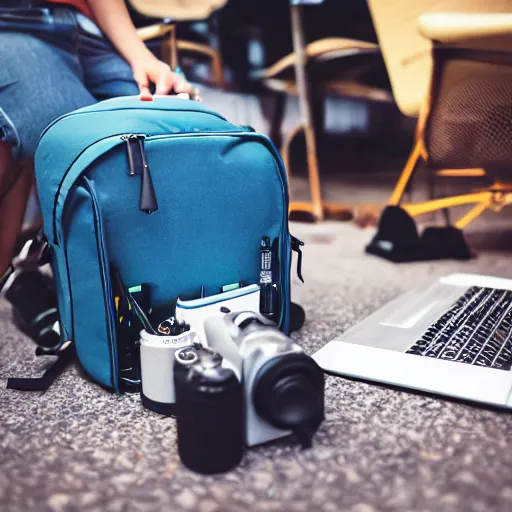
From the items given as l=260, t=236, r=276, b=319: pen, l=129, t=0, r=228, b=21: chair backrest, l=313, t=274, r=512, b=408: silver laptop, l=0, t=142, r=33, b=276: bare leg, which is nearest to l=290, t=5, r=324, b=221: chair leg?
l=129, t=0, r=228, b=21: chair backrest

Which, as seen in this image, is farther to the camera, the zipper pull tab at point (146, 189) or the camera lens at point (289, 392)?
the zipper pull tab at point (146, 189)

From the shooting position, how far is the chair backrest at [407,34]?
5.43ft

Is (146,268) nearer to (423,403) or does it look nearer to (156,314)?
(156,314)

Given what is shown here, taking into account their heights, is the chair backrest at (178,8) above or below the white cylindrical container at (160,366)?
above

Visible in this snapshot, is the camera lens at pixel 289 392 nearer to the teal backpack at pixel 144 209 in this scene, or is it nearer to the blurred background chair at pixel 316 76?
the teal backpack at pixel 144 209

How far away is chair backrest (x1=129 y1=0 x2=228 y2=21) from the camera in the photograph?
2.04 metres

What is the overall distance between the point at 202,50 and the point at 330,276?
124 cm

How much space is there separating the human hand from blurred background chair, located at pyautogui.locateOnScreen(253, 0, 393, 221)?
2.92ft

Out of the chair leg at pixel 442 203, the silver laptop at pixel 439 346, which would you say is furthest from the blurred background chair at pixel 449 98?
the silver laptop at pixel 439 346

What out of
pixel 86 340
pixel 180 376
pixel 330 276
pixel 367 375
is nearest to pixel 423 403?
pixel 367 375

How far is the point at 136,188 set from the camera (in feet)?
2.40

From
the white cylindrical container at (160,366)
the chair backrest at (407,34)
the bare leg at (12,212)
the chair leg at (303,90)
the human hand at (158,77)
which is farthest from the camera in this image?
the chair leg at (303,90)

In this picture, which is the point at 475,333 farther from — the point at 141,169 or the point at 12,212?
the point at 12,212

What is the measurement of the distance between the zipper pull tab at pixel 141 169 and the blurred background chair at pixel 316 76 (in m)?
1.14
